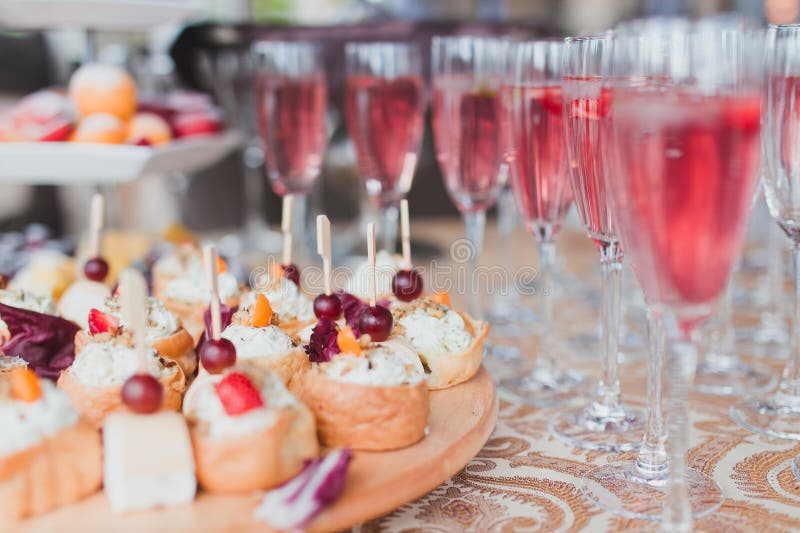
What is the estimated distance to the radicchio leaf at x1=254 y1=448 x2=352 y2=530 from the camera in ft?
2.73

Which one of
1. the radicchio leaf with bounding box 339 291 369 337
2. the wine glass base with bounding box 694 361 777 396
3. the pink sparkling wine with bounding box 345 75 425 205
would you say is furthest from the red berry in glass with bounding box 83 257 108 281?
the wine glass base with bounding box 694 361 777 396

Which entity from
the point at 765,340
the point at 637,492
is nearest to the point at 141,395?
the point at 637,492

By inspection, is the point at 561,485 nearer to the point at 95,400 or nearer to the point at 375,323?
the point at 375,323

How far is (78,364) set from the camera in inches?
41.7

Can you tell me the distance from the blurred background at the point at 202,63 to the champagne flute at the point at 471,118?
0.79 m

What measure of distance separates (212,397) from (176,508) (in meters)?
0.13

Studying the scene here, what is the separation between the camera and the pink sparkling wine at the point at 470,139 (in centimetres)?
152

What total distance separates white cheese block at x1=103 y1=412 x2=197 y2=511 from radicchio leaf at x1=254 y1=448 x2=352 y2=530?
0.09 m

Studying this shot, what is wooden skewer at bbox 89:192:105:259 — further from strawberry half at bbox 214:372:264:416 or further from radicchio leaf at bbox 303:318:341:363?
strawberry half at bbox 214:372:264:416

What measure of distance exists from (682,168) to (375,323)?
1.64 ft

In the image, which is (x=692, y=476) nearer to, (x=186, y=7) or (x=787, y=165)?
(x=787, y=165)

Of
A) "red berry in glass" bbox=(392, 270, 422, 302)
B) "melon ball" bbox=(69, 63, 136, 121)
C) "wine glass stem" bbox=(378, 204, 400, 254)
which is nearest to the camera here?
"red berry in glass" bbox=(392, 270, 422, 302)

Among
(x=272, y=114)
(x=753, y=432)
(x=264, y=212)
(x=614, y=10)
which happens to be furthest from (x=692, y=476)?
(x=614, y=10)

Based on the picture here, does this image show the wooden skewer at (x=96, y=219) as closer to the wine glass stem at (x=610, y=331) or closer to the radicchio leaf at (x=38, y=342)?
the radicchio leaf at (x=38, y=342)
